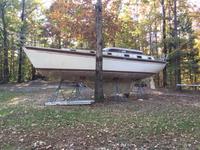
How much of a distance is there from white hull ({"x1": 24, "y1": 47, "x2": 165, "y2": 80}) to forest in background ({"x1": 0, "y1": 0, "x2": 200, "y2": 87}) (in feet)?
7.61

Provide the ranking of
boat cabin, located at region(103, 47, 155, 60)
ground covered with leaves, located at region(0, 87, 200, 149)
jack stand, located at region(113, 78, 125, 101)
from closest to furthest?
ground covered with leaves, located at region(0, 87, 200, 149) → jack stand, located at region(113, 78, 125, 101) → boat cabin, located at region(103, 47, 155, 60)

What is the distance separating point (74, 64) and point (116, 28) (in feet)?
32.3

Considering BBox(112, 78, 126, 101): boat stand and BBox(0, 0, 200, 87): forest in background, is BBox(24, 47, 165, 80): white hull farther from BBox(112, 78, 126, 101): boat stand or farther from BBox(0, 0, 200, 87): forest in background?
BBox(0, 0, 200, 87): forest in background

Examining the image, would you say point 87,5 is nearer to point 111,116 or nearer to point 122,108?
point 122,108

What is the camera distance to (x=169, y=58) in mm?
19109

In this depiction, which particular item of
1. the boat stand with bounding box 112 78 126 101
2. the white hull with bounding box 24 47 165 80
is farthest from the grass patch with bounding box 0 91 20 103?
the boat stand with bounding box 112 78 126 101

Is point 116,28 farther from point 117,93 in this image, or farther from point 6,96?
point 6,96

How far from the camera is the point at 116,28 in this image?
2161 cm

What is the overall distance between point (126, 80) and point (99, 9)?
4567 mm

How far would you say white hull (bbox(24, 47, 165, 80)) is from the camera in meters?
12.0

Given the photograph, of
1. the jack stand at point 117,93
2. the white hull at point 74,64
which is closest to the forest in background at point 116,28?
the white hull at point 74,64

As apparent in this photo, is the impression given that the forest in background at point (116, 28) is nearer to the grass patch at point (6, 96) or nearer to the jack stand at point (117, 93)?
the grass patch at point (6, 96)

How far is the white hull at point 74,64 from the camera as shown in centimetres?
1202

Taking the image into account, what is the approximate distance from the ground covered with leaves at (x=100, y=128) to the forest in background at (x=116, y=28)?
6178 mm
